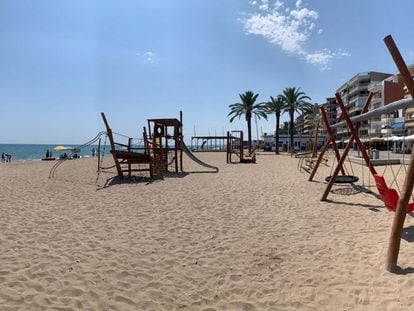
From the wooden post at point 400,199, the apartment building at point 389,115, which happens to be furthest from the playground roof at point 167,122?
the wooden post at point 400,199

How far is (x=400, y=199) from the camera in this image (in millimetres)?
4223

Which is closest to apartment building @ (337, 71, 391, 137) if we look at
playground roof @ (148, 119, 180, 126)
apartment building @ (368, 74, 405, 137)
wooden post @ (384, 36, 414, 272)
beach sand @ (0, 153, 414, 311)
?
apartment building @ (368, 74, 405, 137)

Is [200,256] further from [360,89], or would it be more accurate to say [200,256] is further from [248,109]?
[360,89]

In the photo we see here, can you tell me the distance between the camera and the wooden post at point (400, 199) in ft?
13.4

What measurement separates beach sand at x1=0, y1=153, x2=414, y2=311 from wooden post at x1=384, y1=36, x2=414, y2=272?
0.18 metres

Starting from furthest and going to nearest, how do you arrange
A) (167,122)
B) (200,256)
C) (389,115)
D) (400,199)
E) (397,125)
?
(397,125) → (167,122) → (389,115) → (200,256) → (400,199)

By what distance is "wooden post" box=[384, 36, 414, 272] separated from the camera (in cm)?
408

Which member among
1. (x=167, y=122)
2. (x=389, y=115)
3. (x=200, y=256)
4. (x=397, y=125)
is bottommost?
(x=200, y=256)

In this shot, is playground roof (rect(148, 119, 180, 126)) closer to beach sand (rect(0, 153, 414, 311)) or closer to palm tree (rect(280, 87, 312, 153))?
beach sand (rect(0, 153, 414, 311))

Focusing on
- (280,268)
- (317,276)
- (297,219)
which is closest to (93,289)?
(280,268)

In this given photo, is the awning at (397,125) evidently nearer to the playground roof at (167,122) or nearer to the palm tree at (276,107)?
the palm tree at (276,107)

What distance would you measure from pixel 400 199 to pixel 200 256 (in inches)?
107

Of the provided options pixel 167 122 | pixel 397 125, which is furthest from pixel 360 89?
pixel 167 122

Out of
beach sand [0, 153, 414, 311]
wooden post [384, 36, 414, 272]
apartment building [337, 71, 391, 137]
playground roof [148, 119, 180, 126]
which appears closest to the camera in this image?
beach sand [0, 153, 414, 311]
